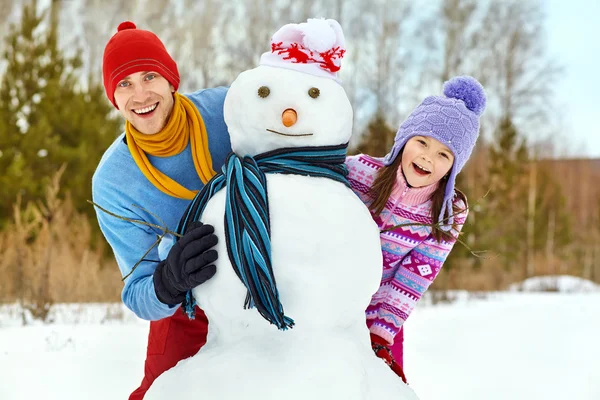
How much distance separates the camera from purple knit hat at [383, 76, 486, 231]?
2.01 meters

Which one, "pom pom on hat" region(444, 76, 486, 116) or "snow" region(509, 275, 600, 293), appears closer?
"pom pom on hat" region(444, 76, 486, 116)

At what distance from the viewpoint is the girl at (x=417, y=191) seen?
6.59ft

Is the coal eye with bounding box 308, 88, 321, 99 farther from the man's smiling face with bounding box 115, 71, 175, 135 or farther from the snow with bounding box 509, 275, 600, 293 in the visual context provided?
the snow with bounding box 509, 275, 600, 293

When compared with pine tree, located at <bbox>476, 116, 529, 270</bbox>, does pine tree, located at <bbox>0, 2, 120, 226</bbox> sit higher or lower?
higher

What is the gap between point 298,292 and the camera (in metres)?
1.56

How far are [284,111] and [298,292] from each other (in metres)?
0.47

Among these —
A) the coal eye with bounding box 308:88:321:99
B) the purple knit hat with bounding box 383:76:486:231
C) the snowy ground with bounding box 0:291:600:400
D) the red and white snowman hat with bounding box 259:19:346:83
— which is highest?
the red and white snowman hat with bounding box 259:19:346:83

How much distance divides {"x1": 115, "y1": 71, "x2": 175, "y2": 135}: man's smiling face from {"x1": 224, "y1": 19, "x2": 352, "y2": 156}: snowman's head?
1.40ft

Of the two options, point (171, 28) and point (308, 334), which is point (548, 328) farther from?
point (171, 28)

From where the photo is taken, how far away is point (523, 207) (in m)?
12.5

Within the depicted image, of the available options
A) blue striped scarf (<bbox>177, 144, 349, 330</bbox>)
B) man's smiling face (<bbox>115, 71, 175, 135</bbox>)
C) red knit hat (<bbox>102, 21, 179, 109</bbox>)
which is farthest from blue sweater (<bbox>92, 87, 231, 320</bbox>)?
blue striped scarf (<bbox>177, 144, 349, 330</bbox>)

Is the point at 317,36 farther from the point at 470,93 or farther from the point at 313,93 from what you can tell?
the point at 470,93

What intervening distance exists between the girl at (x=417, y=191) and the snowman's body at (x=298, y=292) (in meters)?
0.37

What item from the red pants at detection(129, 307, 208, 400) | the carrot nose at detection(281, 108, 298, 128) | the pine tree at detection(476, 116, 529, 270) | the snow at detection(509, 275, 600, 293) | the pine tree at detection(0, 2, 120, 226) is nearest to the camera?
the carrot nose at detection(281, 108, 298, 128)
